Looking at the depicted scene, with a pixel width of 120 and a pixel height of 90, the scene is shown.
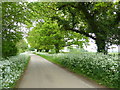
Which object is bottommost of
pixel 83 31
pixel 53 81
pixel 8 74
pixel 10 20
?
pixel 53 81

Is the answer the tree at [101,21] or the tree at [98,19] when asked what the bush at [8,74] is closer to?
the tree at [98,19]

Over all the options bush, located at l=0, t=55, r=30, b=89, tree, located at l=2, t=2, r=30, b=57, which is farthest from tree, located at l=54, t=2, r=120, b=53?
bush, located at l=0, t=55, r=30, b=89

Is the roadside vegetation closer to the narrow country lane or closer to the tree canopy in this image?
the tree canopy

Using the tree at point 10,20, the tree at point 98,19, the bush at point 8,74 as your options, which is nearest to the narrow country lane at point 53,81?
the bush at point 8,74

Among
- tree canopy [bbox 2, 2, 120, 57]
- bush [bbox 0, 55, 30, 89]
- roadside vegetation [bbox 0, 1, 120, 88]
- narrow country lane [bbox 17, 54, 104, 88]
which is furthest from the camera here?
tree canopy [bbox 2, 2, 120, 57]

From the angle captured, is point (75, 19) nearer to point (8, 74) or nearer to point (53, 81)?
point (53, 81)

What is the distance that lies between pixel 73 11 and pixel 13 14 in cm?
668

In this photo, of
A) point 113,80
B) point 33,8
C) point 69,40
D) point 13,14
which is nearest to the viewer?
point 113,80

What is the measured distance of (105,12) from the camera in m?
12.2

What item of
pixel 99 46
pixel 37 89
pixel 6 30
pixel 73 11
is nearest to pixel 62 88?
pixel 37 89

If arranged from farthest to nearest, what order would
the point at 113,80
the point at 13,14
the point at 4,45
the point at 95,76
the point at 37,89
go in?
the point at 13,14 < the point at 4,45 < the point at 95,76 < the point at 113,80 < the point at 37,89

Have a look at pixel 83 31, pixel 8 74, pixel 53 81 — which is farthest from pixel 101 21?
pixel 8 74

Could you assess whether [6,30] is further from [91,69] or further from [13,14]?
[91,69]

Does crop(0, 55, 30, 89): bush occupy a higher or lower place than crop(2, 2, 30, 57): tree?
lower
